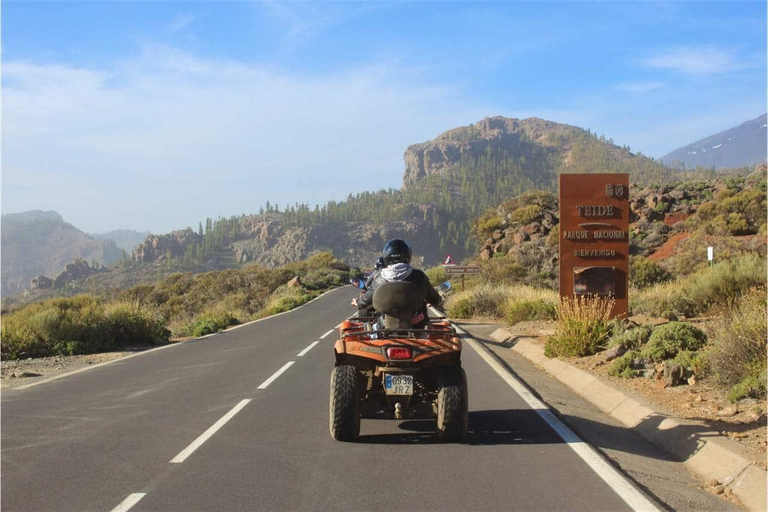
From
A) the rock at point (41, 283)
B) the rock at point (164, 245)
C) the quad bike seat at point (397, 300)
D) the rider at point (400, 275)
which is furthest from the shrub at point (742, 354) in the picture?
the rock at point (164, 245)

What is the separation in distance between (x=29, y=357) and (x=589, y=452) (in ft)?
46.3

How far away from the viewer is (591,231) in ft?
57.5

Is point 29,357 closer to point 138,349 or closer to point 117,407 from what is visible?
point 138,349

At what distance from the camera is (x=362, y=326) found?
8.33 metres

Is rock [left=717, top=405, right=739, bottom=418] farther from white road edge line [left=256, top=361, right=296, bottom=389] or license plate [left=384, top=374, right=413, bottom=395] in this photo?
white road edge line [left=256, top=361, right=296, bottom=389]

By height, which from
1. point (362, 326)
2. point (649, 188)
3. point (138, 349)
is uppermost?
point (649, 188)

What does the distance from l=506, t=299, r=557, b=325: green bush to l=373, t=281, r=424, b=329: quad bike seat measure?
13.0 meters

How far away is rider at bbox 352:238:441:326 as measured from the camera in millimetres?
7887

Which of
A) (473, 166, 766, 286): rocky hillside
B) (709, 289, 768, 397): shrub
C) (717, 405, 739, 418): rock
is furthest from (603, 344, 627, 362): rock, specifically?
→ (473, 166, 766, 286): rocky hillside

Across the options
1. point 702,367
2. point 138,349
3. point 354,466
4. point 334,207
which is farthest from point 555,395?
point 334,207

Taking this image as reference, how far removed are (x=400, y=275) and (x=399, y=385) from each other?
136 cm

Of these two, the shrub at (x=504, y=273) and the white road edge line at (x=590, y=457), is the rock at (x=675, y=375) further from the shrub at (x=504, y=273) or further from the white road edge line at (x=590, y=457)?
the shrub at (x=504, y=273)

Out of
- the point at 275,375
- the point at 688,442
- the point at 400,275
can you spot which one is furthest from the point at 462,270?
the point at 688,442

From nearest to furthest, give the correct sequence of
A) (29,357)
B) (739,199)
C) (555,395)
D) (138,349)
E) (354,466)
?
(354,466) → (555,395) → (29,357) → (138,349) → (739,199)
